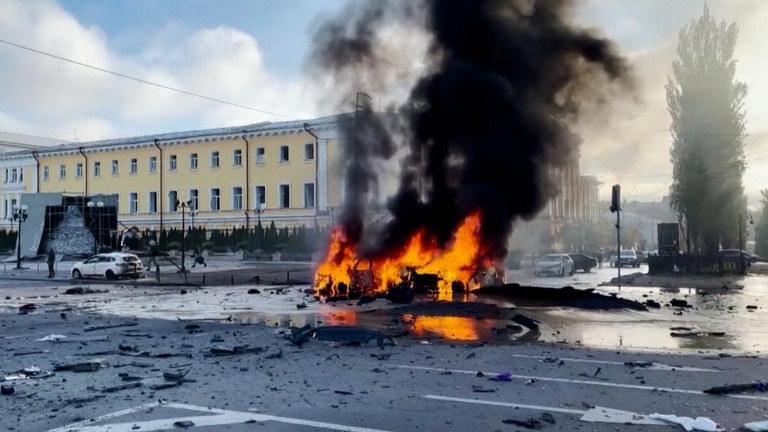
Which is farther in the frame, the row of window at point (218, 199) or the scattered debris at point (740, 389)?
the row of window at point (218, 199)

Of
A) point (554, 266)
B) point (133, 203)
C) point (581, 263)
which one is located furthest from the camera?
point (133, 203)

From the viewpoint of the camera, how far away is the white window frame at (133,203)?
208 ft

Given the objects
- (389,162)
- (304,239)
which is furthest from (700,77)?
(304,239)

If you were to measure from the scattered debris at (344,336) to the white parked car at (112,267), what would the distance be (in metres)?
24.4

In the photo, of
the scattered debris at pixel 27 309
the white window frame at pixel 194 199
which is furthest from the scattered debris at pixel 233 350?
the white window frame at pixel 194 199

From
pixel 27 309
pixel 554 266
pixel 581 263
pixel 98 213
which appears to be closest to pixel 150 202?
pixel 98 213

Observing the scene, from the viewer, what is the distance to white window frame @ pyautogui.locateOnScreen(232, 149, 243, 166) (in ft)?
190

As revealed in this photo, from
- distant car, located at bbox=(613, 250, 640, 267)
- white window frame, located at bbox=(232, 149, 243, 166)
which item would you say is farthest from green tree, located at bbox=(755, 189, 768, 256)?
white window frame, located at bbox=(232, 149, 243, 166)

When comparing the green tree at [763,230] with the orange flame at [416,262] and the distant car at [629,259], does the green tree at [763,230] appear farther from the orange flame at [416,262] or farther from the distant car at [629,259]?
the orange flame at [416,262]

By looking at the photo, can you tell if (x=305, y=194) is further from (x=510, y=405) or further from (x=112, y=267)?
(x=510, y=405)

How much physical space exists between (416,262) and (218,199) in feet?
132

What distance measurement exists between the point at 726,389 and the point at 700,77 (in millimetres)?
39463

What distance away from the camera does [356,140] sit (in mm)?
26016

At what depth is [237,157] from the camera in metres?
58.2
